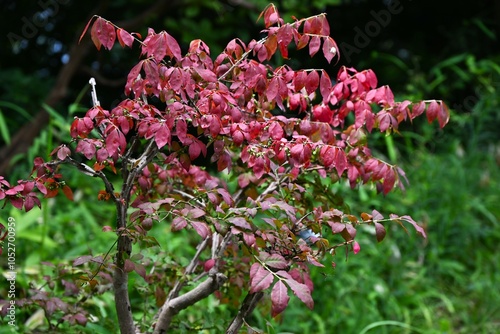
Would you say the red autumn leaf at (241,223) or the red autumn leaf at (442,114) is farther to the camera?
the red autumn leaf at (442,114)

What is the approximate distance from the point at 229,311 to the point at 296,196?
0.69 m

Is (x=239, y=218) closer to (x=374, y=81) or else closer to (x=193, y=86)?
(x=193, y=86)

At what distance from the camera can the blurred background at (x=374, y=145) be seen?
3107mm

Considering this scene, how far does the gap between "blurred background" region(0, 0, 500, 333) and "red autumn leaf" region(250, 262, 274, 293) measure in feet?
0.90

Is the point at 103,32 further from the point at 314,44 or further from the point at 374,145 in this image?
the point at 374,145

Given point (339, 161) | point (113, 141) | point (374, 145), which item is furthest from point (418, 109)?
point (374, 145)

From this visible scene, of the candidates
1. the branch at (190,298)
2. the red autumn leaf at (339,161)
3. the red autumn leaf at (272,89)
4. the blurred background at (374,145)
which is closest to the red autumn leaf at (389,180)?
the red autumn leaf at (339,161)

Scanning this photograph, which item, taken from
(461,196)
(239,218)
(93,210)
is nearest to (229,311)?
(239,218)

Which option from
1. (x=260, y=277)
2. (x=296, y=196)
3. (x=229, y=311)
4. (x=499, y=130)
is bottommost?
(x=499, y=130)

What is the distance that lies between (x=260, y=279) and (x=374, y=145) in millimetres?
3296

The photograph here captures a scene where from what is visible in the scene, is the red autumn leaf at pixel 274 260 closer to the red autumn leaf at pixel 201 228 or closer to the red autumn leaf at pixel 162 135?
the red autumn leaf at pixel 201 228

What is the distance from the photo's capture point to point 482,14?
512 centimetres

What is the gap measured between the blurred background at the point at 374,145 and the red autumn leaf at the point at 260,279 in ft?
0.90

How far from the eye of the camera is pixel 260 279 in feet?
4.45
